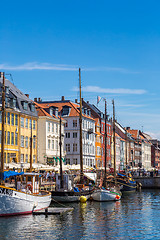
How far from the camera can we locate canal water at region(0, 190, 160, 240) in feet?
113

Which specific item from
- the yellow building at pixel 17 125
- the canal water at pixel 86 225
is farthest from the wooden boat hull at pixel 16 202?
the yellow building at pixel 17 125

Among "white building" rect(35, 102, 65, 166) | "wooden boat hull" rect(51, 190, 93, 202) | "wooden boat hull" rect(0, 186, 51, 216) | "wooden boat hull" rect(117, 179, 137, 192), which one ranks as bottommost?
"wooden boat hull" rect(117, 179, 137, 192)

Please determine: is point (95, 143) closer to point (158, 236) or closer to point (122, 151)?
point (122, 151)

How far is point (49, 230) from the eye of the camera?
3638 centimetres

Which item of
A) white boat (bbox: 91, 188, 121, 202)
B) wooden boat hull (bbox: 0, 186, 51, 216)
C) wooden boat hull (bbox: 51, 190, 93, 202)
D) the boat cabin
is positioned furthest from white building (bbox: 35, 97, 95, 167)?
wooden boat hull (bbox: 0, 186, 51, 216)

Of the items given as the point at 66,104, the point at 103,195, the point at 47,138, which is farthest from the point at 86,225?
the point at 66,104

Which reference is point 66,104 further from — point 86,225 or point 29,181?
point 86,225

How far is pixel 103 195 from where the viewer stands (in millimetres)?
61875

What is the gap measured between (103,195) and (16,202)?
22.1 meters

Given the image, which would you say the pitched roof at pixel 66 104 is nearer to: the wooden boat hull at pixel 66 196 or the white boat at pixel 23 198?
the wooden boat hull at pixel 66 196

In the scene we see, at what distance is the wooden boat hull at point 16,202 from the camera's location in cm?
4046

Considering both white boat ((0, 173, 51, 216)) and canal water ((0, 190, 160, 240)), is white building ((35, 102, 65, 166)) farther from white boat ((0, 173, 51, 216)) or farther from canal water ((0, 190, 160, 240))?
white boat ((0, 173, 51, 216))

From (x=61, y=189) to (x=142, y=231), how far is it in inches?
963

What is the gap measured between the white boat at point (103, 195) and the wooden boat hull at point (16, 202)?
16.9 metres
